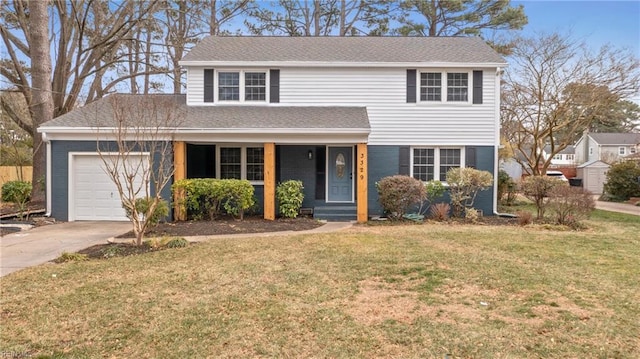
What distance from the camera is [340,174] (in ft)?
43.3

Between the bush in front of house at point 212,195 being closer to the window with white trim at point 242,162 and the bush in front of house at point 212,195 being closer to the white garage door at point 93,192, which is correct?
the white garage door at point 93,192

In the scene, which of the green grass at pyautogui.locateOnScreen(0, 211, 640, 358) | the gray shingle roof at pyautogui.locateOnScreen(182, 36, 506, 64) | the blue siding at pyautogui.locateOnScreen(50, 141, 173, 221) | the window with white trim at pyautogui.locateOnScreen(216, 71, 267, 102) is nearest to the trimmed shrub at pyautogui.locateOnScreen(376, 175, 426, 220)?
the green grass at pyautogui.locateOnScreen(0, 211, 640, 358)

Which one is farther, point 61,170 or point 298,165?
point 298,165

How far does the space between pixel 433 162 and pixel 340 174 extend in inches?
119

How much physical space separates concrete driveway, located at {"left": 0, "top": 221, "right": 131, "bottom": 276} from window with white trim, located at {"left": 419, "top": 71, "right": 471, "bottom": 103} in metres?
9.69

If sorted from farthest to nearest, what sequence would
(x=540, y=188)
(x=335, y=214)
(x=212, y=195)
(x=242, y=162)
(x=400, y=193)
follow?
(x=242, y=162) → (x=335, y=214) → (x=540, y=188) → (x=400, y=193) → (x=212, y=195)

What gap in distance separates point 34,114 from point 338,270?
14729 millimetres

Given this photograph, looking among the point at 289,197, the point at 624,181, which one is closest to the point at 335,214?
the point at 289,197

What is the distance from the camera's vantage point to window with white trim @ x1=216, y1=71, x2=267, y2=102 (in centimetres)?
1312

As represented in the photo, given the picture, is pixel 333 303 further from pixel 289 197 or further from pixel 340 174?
pixel 340 174

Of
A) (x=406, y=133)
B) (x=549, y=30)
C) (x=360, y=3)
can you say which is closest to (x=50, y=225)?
(x=406, y=133)

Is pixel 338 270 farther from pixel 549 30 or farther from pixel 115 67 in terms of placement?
pixel 115 67

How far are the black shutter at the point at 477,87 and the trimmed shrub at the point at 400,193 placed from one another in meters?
3.66

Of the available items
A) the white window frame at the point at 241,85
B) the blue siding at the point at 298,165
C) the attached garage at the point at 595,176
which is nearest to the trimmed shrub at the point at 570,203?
the blue siding at the point at 298,165
